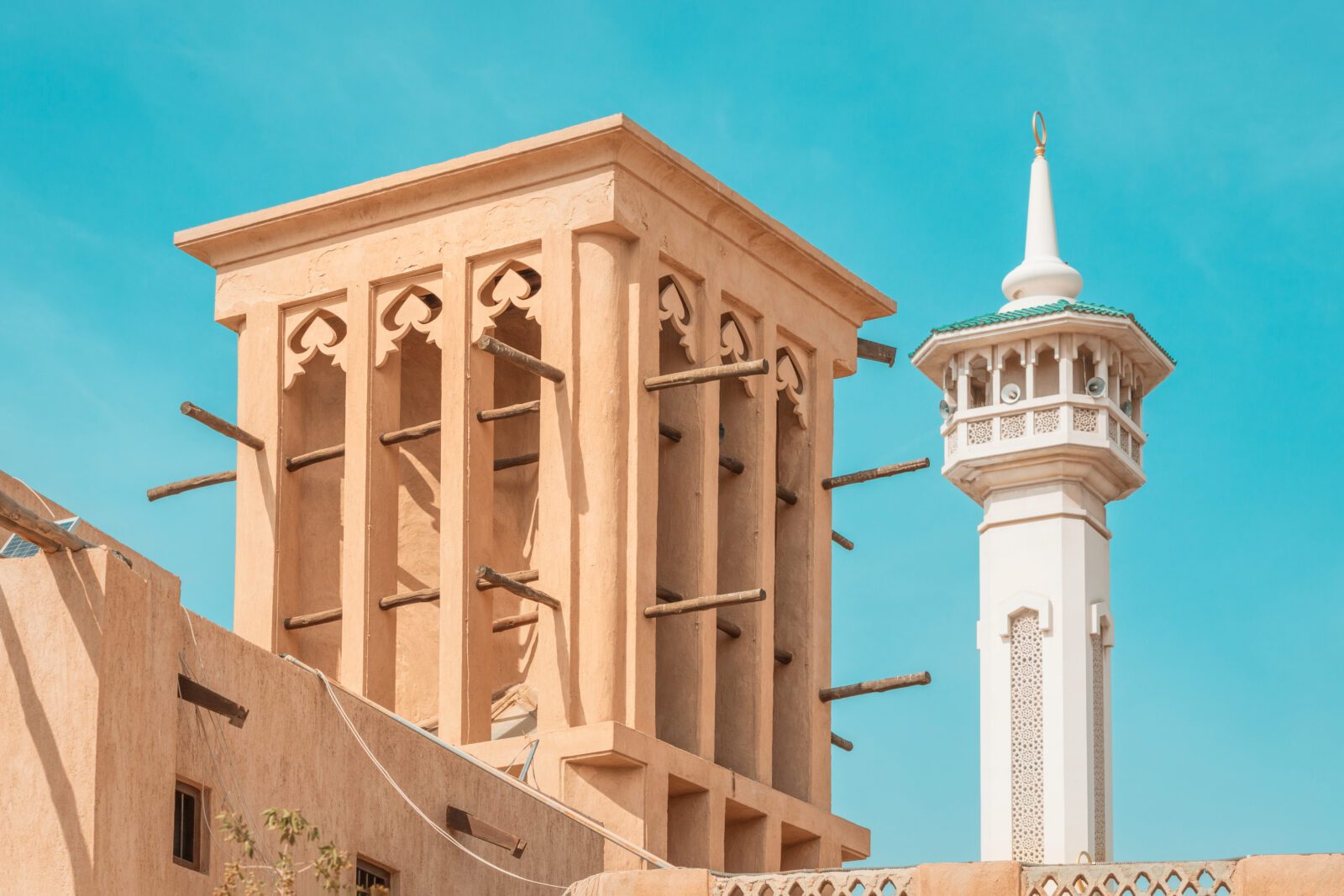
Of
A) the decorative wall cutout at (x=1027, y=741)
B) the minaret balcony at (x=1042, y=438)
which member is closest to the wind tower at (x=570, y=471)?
the minaret balcony at (x=1042, y=438)

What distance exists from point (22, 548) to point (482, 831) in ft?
12.3

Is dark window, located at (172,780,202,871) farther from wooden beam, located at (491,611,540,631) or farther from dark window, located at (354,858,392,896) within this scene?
wooden beam, located at (491,611,540,631)

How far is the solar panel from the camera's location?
525 inches

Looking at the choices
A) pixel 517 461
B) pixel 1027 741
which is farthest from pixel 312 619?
pixel 1027 741

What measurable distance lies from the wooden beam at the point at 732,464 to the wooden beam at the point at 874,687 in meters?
1.74

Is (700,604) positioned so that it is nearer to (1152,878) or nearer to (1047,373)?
(1152,878)

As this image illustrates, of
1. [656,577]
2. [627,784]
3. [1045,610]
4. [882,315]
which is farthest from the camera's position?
[1045,610]

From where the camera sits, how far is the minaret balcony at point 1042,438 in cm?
3066

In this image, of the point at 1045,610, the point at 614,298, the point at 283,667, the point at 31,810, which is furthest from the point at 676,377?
the point at 1045,610

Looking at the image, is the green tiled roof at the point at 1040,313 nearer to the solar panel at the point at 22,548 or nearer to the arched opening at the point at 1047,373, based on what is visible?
the arched opening at the point at 1047,373

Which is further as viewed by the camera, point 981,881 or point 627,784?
point 627,784

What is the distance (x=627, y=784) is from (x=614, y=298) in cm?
333

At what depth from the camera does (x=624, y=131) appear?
65.8ft

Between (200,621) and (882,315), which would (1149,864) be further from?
(882,315)
